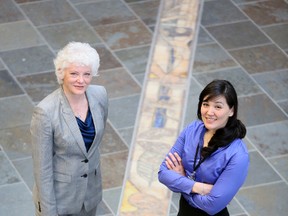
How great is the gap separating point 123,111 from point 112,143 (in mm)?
476

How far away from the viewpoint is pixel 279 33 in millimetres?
8703

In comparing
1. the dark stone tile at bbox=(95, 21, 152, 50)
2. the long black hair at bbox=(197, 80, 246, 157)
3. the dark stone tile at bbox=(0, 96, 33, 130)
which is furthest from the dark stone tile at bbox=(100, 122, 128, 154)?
the long black hair at bbox=(197, 80, 246, 157)

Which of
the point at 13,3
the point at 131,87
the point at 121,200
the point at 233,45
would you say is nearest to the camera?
the point at 121,200

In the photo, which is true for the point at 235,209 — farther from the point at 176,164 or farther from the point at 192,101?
the point at 176,164

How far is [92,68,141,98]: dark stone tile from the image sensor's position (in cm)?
778

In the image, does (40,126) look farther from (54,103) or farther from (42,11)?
(42,11)

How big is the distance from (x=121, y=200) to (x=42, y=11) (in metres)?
3.11

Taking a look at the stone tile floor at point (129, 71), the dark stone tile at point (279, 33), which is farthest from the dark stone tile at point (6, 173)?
the dark stone tile at point (279, 33)

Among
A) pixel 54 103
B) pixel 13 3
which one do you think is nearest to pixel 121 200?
pixel 54 103

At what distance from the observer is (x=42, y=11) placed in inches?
352

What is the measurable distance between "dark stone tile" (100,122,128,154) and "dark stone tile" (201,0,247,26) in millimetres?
2128

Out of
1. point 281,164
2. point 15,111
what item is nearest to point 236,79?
point 281,164

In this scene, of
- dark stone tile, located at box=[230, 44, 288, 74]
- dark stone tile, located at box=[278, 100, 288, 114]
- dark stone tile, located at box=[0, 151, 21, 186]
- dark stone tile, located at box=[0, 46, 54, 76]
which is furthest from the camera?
dark stone tile, located at box=[230, 44, 288, 74]

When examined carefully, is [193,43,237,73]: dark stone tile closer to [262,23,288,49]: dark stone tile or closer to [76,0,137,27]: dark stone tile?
[262,23,288,49]: dark stone tile
